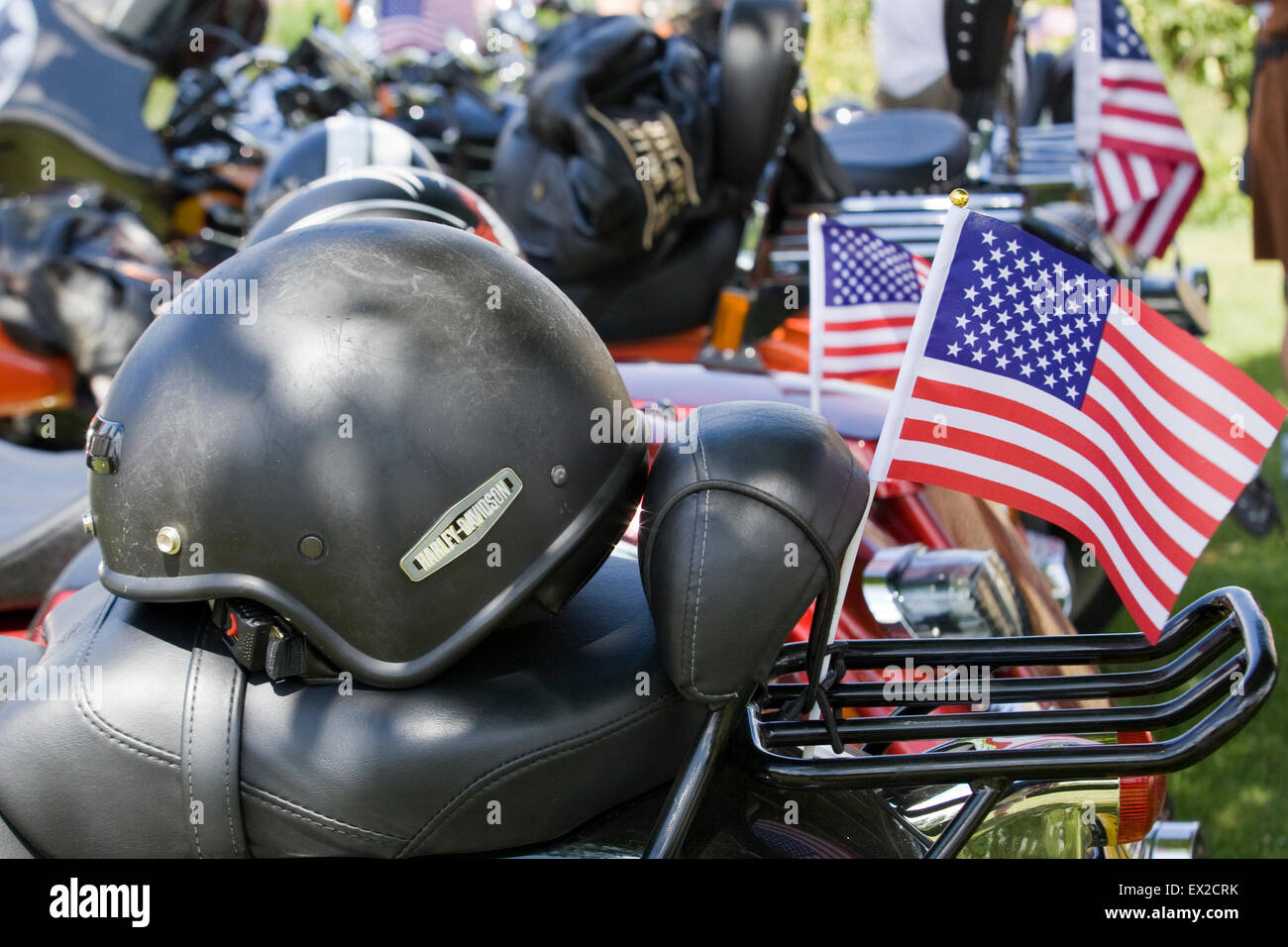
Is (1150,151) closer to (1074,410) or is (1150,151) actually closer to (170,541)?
(1074,410)

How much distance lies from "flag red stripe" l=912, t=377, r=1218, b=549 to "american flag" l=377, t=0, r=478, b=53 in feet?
27.6

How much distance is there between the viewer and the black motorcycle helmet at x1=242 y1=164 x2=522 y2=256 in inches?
87.2

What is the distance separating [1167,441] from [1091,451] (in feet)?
0.33

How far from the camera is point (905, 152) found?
4.91 meters

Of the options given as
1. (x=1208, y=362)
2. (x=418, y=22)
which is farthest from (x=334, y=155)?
(x=418, y=22)

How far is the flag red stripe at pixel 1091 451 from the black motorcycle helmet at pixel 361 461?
16.3 inches

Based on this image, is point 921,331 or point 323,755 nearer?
point 323,755

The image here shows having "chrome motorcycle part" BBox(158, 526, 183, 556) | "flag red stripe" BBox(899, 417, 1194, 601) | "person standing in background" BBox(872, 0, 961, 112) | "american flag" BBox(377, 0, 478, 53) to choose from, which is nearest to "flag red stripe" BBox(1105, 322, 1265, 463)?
"flag red stripe" BBox(899, 417, 1194, 601)

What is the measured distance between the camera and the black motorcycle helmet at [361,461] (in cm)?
141

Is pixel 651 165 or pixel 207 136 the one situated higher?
pixel 651 165
